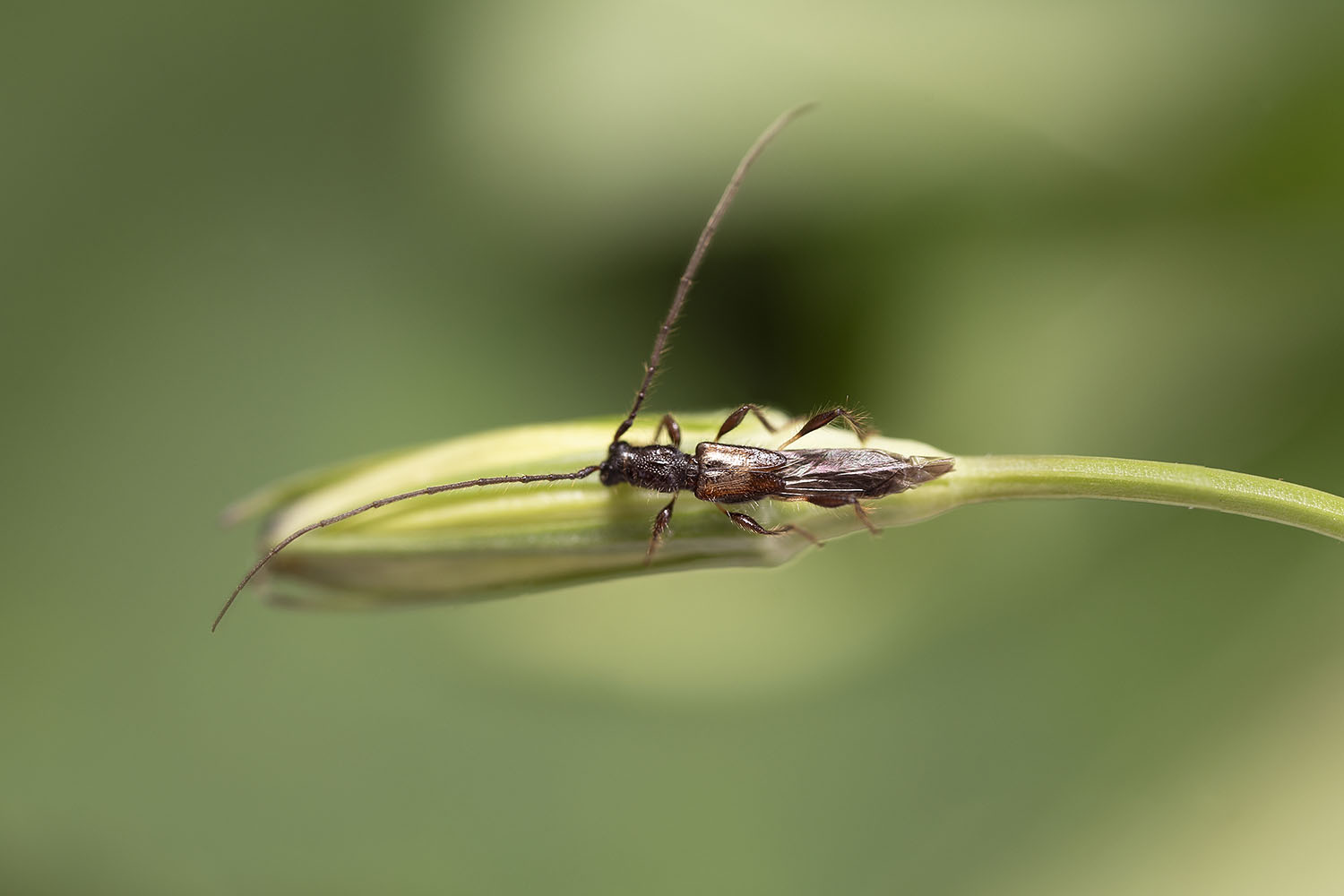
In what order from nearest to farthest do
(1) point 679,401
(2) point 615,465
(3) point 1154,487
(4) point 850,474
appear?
1. (3) point 1154,487
2. (4) point 850,474
3. (2) point 615,465
4. (1) point 679,401

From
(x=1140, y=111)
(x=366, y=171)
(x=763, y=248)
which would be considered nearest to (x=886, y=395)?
(x=763, y=248)

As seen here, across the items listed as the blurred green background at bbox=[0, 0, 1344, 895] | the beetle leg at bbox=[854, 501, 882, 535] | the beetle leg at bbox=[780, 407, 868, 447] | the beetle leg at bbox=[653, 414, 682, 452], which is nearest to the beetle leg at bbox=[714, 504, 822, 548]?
the beetle leg at bbox=[854, 501, 882, 535]

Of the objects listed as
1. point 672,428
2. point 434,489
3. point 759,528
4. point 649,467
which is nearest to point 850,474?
point 759,528

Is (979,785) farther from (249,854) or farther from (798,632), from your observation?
(249,854)

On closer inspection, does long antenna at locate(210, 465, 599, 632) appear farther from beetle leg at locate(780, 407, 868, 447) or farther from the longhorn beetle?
beetle leg at locate(780, 407, 868, 447)

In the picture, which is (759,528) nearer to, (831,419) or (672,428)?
(672,428)

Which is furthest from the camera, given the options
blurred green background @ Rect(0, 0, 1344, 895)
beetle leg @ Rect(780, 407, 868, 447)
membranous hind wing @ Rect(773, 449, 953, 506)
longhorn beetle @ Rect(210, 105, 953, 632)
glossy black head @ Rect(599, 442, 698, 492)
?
blurred green background @ Rect(0, 0, 1344, 895)
